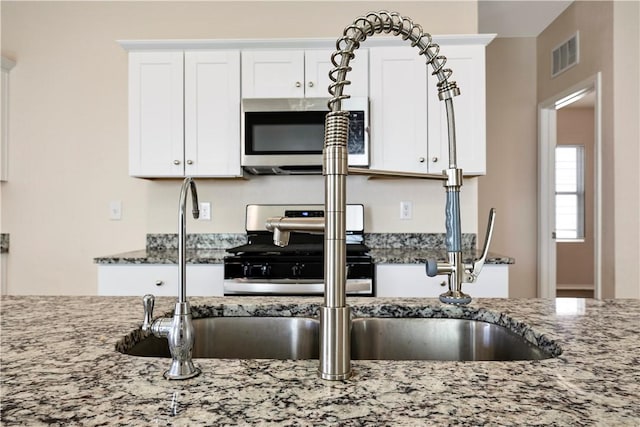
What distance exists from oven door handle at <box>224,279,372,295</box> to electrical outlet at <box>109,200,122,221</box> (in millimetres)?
1255

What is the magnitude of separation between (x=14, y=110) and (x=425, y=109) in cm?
287

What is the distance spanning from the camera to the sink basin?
3.46ft

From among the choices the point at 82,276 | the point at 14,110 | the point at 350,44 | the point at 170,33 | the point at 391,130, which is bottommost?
the point at 82,276

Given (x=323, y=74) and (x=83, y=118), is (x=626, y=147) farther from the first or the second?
(x=83, y=118)

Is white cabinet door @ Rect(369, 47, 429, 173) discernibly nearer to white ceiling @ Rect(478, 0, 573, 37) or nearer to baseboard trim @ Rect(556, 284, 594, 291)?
white ceiling @ Rect(478, 0, 573, 37)

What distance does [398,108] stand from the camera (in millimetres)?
2680

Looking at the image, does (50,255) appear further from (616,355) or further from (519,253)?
(519,253)

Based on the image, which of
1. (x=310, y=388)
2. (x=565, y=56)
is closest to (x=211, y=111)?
(x=310, y=388)

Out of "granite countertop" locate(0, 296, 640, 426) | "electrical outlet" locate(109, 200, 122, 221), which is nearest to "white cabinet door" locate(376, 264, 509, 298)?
"granite countertop" locate(0, 296, 640, 426)

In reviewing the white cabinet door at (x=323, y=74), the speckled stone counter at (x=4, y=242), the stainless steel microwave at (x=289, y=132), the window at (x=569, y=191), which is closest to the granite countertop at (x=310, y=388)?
the stainless steel microwave at (x=289, y=132)

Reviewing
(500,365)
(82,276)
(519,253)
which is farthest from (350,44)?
(519,253)

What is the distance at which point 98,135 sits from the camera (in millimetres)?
3133

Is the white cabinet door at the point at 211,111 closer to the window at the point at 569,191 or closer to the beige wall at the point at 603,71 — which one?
the beige wall at the point at 603,71

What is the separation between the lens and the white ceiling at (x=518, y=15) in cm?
352
